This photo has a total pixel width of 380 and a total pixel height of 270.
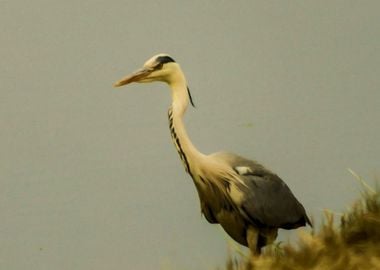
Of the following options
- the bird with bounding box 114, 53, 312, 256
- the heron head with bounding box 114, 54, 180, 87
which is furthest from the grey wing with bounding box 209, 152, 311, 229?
the heron head with bounding box 114, 54, 180, 87

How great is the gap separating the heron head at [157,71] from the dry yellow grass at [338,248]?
36 centimetres

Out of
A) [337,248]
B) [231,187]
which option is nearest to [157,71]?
[231,187]

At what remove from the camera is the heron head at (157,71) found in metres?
Answer: 1.28

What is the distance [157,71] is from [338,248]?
0.46 metres

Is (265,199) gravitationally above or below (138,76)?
below

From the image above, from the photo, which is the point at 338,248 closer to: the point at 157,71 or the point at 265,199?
the point at 265,199

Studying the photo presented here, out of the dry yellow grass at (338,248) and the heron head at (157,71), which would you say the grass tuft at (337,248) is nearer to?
the dry yellow grass at (338,248)

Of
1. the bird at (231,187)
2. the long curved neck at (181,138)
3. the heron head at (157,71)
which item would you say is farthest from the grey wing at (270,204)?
the heron head at (157,71)

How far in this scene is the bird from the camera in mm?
1249

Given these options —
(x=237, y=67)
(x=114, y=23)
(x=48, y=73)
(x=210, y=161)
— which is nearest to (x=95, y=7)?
(x=114, y=23)

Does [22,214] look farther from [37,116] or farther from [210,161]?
[210,161]

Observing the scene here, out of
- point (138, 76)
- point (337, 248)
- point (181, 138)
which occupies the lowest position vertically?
point (337, 248)

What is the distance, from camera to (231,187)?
4.11ft

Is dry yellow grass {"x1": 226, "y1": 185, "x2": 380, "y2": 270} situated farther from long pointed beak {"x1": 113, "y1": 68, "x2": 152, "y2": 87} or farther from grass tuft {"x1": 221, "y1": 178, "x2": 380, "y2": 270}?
long pointed beak {"x1": 113, "y1": 68, "x2": 152, "y2": 87}
